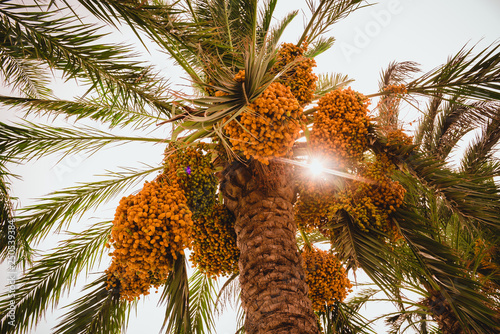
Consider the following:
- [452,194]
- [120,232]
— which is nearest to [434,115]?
[452,194]

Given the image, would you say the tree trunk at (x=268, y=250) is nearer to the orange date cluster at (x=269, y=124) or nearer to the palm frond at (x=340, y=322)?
the orange date cluster at (x=269, y=124)

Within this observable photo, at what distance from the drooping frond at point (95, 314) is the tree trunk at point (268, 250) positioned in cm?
128

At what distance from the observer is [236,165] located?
3.22m

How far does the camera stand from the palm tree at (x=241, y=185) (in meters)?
2.13

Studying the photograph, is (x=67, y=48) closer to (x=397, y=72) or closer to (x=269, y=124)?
(x=269, y=124)

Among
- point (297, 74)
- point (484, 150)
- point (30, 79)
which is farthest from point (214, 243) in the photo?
point (484, 150)

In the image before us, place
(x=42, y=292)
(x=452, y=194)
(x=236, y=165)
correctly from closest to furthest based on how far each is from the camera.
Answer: (x=452, y=194) < (x=42, y=292) < (x=236, y=165)

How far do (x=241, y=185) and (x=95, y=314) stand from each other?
189 cm

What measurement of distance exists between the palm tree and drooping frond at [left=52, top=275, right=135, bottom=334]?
1 centimetres

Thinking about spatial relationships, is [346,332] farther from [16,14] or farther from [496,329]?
[16,14]

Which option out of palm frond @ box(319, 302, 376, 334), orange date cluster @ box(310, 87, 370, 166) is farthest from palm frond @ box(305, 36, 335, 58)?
palm frond @ box(319, 302, 376, 334)

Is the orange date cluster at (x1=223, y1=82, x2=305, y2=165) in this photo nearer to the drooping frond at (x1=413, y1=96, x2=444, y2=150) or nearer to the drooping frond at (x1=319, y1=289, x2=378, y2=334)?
the drooping frond at (x1=319, y1=289, x2=378, y2=334)

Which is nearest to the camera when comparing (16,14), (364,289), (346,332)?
(16,14)

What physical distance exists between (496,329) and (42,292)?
4185 mm
